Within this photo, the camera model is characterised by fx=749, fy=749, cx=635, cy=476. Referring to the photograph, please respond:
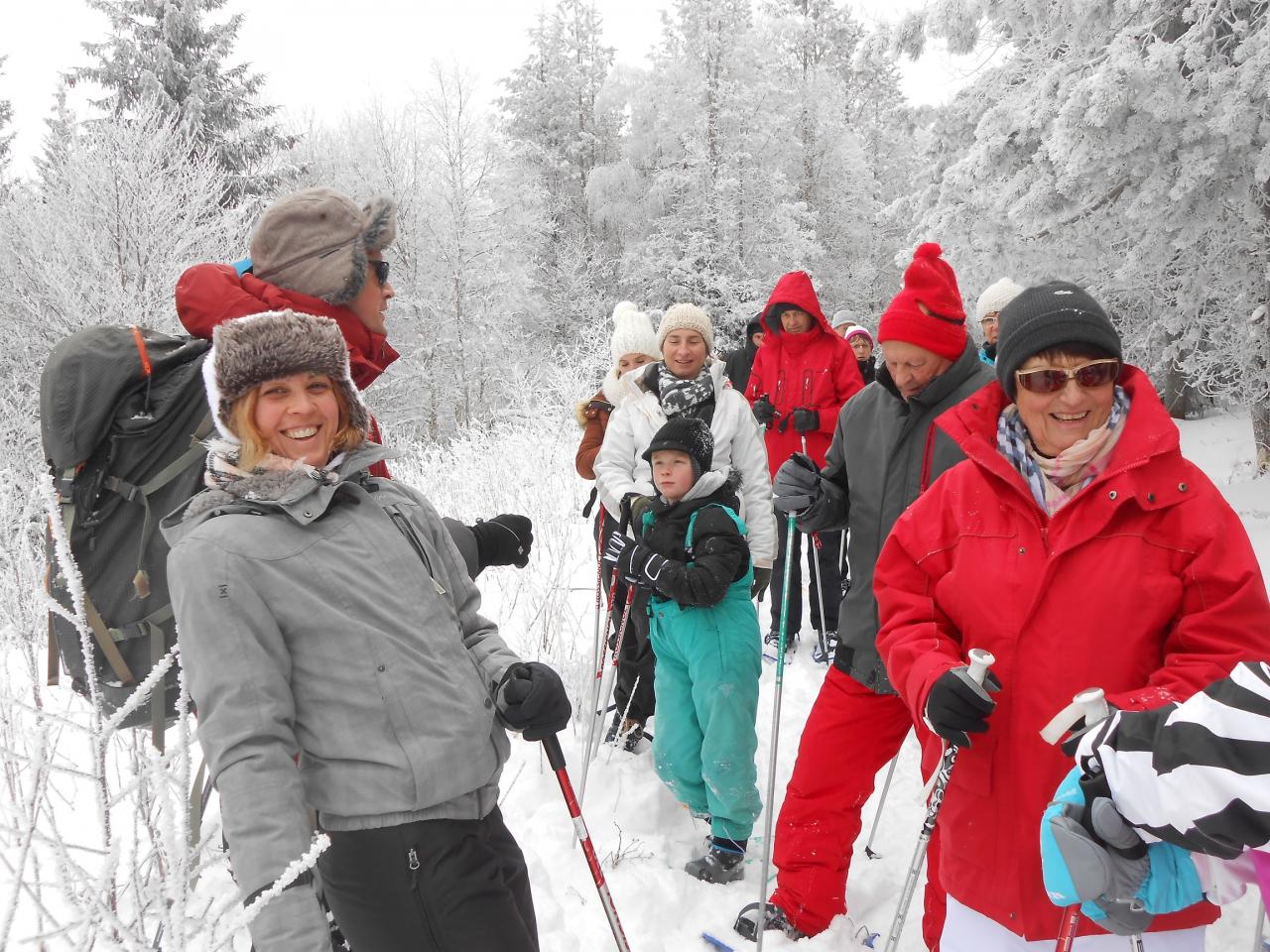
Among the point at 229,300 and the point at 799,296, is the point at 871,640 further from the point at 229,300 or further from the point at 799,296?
the point at 799,296

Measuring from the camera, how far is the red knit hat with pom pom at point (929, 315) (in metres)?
2.52

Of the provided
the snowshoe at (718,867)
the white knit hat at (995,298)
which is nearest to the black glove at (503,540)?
the snowshoe at (718,867)

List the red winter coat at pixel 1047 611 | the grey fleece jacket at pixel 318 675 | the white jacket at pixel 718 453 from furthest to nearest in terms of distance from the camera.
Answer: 1. the white jacket at pixel 718 453
2. the red winter coat at pixel 1047 611
3. the grey fleece jacket at pixel 318 675

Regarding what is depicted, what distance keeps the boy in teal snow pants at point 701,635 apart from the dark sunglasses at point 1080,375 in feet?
4.72

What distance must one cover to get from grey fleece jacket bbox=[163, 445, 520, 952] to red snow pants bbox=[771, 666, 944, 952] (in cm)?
133

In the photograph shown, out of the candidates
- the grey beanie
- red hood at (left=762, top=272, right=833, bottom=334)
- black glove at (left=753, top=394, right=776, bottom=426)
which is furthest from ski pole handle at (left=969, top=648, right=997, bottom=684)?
black glove at (left=753, top=394, right=776, bottom=426)

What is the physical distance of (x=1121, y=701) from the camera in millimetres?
1499

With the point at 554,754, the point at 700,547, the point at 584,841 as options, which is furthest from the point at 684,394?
the point at 584,841

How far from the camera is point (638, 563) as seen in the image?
3.05 m

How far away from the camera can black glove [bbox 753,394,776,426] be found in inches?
211

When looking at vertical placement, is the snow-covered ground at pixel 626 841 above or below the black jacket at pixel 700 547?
below

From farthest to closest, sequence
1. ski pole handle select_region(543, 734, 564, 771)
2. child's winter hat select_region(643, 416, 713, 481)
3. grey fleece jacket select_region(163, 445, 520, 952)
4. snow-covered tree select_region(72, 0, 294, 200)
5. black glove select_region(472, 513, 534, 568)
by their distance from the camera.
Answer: snow-covered tree select_region(72, 0, 294, 200) < child's winter hat select_region(643, 416, 713, 481) < black glove select_region(472, 513, 534, 568) < ski pole handle select_region(543, 734, 564, 771) < grey fleece jacket select_region(163, 445, 520, 952)

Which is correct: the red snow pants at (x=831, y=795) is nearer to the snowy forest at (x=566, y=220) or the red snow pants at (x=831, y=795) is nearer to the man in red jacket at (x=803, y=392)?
the snowy forest at (x=566, y=220)

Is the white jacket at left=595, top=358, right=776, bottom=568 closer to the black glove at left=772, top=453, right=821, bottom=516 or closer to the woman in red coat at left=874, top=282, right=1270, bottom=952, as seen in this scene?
the black glove at left=772, top=453, right=821, bottom=516
